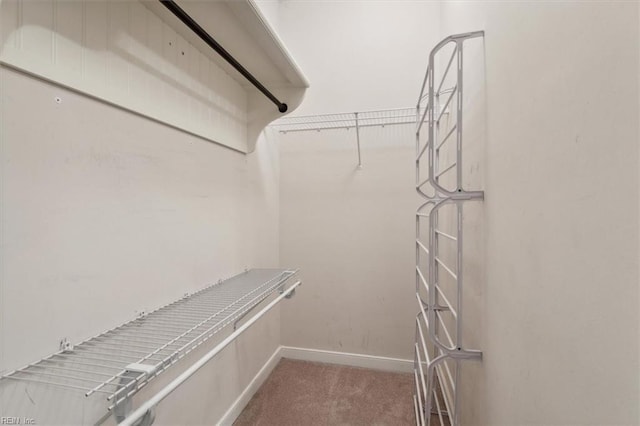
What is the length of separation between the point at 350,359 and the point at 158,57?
7.09ft

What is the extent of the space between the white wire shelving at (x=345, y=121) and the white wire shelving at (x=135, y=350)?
1340 mm

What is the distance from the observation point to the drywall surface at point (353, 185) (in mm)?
2020

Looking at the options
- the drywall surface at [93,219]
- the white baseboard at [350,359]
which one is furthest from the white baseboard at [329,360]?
the drywall surface at [93,219]

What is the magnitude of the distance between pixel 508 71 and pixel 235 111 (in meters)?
1.24

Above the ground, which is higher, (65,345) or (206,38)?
(206,38)

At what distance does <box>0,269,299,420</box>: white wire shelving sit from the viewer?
23.6 inches

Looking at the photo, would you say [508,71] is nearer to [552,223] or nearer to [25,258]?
[552,223]

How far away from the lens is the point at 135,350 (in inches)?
29.1

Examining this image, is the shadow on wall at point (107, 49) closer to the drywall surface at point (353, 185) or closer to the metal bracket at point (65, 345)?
→ the metal bracket at point (65, 345)

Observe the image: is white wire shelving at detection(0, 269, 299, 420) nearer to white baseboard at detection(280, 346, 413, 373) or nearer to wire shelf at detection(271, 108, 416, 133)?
white baseboard at detection(280, 346, 413, 373)

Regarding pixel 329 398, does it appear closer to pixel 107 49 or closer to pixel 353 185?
pixel 353 185

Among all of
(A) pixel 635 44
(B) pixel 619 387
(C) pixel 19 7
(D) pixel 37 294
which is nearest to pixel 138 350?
(D) pixel 37 294

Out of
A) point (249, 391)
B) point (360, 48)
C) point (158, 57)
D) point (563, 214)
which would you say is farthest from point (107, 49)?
point (249, 391)

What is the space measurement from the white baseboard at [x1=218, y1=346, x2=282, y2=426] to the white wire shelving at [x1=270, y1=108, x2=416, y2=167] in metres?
1.59
